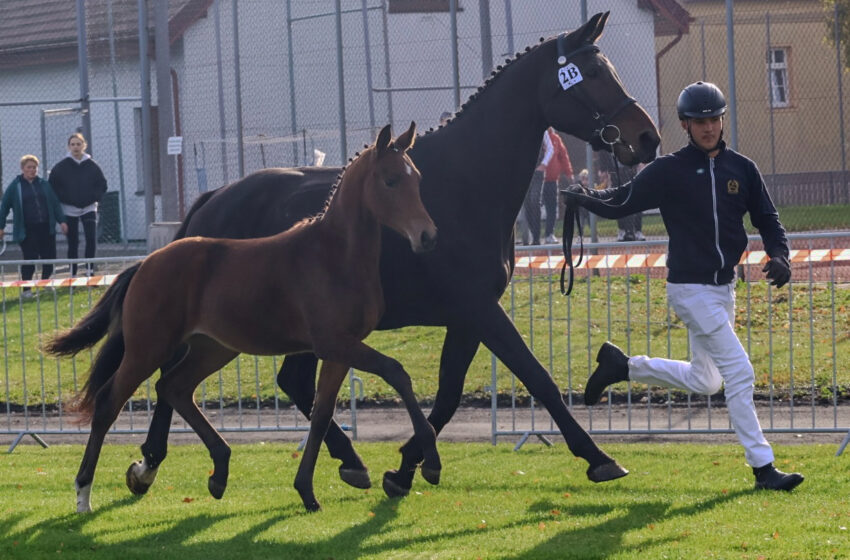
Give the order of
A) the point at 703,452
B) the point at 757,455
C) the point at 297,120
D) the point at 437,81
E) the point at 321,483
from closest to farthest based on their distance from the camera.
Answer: the point at 757,455 → the point at 321,483 → the point at 703,452 → the point at 437,81 → the point at 297,120

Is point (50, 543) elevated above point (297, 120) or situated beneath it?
situated beneath

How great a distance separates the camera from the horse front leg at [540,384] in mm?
6680

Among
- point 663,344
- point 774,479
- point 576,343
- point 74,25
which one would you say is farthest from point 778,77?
point 74,25

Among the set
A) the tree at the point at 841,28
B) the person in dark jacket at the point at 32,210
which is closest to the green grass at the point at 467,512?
the person in dark jacket at the point at 32,210

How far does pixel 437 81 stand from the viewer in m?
15.4

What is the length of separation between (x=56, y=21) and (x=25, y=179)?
7779 mm

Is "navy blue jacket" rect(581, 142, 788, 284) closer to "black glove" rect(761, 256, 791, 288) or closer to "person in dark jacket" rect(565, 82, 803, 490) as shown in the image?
"person in dark jacket" rect(565, 82, 803, 490)

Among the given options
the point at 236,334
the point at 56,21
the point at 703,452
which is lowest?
the point at 703,452

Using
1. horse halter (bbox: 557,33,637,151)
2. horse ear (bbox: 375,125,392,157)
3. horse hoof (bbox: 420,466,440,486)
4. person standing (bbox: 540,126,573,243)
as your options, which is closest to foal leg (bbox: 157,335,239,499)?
horse hoof (bbox: 420,466,440,486)

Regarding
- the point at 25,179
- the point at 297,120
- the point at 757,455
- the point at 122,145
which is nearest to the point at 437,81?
the point at 297,120

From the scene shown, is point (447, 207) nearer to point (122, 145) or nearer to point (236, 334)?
point (236, 334)

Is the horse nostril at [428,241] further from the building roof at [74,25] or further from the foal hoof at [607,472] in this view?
the building roof at [74,25]

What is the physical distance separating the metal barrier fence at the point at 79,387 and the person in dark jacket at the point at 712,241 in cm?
319

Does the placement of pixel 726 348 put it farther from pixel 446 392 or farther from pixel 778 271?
pixel 446 392
